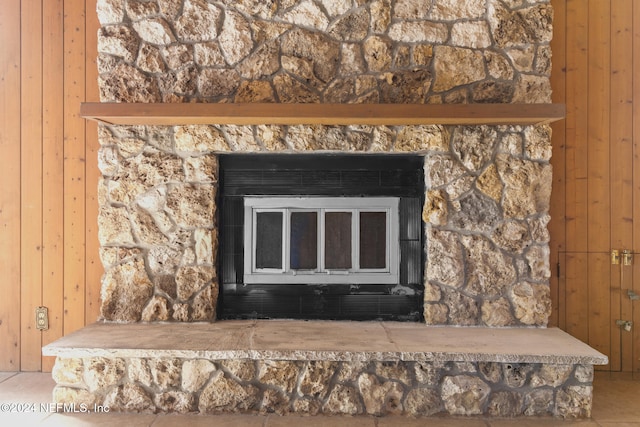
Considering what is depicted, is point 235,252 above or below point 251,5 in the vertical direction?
below

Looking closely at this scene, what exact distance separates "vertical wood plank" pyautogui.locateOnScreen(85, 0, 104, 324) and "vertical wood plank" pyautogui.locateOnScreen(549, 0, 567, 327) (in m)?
3.24

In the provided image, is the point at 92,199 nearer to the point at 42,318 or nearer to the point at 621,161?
the point at 42,318

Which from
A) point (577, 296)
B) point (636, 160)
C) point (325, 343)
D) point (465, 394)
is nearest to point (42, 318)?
point (325, 343)

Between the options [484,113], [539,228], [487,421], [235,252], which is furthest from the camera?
[235,252]

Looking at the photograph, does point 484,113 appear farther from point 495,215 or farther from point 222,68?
point 222,68

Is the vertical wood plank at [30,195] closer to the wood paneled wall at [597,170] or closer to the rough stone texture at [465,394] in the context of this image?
the rough stone texture at [465,394]

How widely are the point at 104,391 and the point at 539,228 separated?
281cm

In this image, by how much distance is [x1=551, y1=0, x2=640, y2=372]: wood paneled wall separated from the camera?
10.6 feet

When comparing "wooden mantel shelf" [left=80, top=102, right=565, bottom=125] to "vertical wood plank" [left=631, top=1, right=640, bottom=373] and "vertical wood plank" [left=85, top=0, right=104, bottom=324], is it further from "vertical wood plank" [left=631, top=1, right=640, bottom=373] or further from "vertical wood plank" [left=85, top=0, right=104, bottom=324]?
"vertical wood plank" [left=631, top=1, right=640, bottom=373]

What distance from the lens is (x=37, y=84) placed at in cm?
330

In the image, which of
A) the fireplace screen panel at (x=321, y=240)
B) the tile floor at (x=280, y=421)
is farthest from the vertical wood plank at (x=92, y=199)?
the fireplace screen panel at (x=321, y=240)

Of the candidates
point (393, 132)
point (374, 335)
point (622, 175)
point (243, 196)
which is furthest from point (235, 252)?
point (622, 175)

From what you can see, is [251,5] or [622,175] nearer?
[251,5]

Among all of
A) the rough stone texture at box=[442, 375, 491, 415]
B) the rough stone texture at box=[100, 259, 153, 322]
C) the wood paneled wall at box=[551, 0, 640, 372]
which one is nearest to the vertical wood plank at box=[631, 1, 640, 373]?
the wood paneled wall at box=[551, 0, 640, 372]
